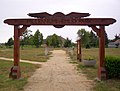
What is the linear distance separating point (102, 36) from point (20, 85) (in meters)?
4.90

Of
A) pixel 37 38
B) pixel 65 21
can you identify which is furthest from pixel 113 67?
pixel 37 38

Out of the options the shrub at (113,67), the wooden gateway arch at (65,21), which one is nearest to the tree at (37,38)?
the wooden gateway arch at (65,21)

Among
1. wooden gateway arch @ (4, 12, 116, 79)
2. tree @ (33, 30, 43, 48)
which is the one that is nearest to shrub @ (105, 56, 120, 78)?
wooden gateway arch @ (4, 12, 116, 79)

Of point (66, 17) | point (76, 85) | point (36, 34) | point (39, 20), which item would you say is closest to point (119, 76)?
point (76, 85)

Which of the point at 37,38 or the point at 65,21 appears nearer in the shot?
the point at 65,21

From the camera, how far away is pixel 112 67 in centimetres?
1410

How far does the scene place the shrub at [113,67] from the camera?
46.2 feet

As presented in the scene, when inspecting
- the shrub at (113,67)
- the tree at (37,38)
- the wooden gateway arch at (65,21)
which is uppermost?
the tree at (37,38)

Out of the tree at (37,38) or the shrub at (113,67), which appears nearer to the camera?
the shrub at (113,67)

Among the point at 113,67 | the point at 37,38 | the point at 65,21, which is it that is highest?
the point at 37,38

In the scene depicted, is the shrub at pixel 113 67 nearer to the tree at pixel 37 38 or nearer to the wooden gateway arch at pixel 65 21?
the wooden gateway arch at pixel 65 21

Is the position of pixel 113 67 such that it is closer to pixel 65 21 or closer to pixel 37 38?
pixel 65 21

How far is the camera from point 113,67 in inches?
554

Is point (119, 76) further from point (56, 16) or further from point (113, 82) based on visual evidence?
point (56, 16)
